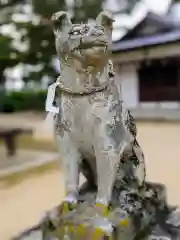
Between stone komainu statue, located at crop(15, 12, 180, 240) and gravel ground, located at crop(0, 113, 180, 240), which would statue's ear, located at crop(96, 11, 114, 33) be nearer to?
stone komainu statue, located at crop(15, 12, 180, 240)

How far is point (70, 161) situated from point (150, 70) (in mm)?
5264

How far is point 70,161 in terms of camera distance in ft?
4.47

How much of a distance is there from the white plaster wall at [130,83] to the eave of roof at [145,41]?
326mm

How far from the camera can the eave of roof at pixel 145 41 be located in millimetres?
6137

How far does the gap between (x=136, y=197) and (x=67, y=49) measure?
0.67 meters

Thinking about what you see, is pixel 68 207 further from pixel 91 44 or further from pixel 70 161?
pixel 91 44

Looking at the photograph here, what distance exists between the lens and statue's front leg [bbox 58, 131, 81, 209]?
1349 millimetres

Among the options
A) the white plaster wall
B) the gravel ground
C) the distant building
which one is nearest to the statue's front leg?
the gravel ground

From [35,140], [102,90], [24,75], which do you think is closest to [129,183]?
[102,90]

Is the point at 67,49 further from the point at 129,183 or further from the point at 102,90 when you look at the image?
the point at 129,183

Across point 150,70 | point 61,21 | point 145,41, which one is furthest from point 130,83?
point 61,21

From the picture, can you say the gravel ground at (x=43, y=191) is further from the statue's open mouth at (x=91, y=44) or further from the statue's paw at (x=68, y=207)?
the statue's open mouth at (x=91, y=44)

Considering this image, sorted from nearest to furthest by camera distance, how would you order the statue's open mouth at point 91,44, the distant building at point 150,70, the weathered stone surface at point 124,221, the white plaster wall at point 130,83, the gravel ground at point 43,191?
the statue's open mouth at point 91,44 → the weathered stone surface at point 124,221 → the gravel ground at point 43,191 → the distant building at point 150,70 → the white plaster wall at point 130,83

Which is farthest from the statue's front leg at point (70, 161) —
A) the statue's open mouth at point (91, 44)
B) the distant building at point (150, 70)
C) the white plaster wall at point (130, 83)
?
the white plaster wall at point (130, 83)
